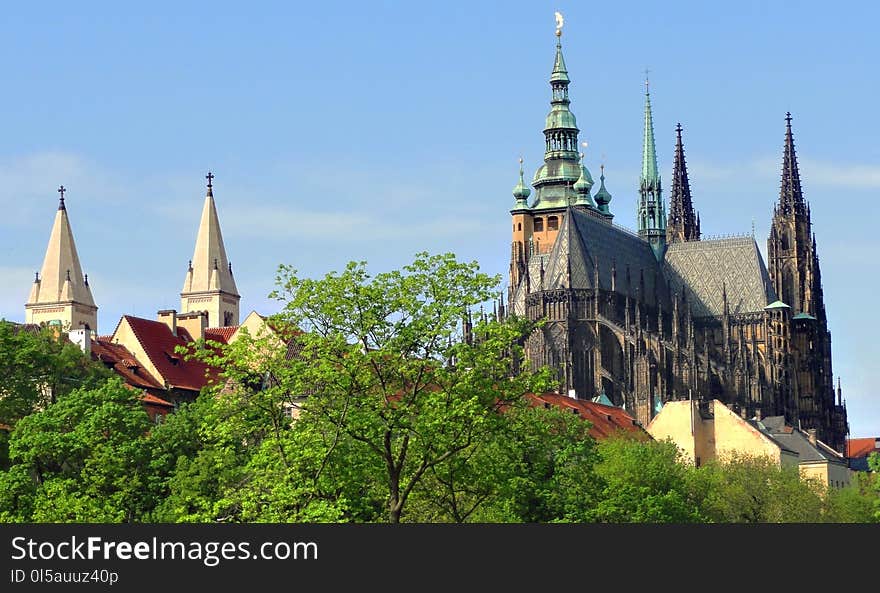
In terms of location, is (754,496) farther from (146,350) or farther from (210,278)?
(210,278)

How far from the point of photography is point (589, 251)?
18225 cm

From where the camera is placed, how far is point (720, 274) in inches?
7653

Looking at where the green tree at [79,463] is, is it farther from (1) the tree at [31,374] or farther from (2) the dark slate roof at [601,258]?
(2) the dark slate roof at [601,258]

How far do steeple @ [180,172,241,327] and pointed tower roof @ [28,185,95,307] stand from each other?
30.0 ft

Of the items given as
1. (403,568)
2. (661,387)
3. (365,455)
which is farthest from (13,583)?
(661,387)

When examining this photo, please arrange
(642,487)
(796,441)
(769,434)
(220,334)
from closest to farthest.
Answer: (642,487)
(220,334)
(769,434)
(796,441)

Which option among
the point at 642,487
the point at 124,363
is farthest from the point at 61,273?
the point at 642,487

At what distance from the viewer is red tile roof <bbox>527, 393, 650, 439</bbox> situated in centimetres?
13038

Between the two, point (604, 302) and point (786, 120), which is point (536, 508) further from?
point (786, 120)

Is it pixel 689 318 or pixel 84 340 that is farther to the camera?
pixel 689 318

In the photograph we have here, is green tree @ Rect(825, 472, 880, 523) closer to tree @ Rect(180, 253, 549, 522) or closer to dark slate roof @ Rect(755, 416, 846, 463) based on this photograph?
dark slate roof @ Rect(755, 416, 846, 463)

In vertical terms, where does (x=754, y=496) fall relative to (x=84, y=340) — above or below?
below

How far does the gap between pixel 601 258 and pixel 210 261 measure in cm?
3511

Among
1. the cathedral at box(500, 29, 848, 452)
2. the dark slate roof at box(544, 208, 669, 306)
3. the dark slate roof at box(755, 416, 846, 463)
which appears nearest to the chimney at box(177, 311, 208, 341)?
the cathedral at box(500, 29, 848, 452)
